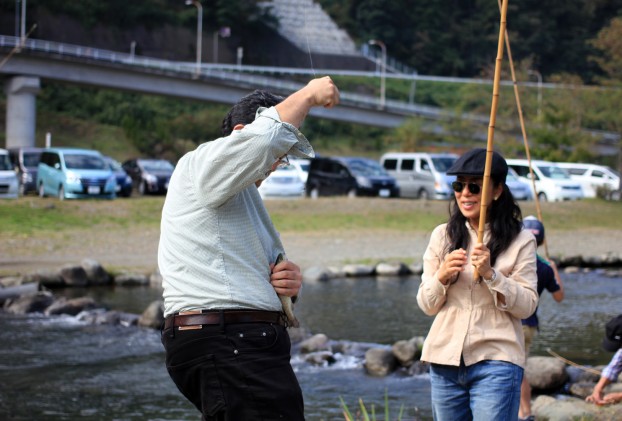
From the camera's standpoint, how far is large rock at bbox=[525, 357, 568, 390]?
884 cm

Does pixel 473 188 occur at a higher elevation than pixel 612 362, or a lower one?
higher

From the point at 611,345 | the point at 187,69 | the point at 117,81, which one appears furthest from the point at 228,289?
the point at 187,69

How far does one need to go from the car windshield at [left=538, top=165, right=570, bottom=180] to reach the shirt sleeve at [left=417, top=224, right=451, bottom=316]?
29.8m

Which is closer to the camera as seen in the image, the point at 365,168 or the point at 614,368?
the point at 614,368

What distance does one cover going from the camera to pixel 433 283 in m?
4.20

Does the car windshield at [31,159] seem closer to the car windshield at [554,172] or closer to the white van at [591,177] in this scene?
the car windshield at [554,172]

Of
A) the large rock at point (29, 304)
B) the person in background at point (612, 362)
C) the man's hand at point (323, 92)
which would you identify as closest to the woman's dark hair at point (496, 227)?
the man's hand at point (323, 92)

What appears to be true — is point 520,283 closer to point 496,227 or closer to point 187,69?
point 496,227

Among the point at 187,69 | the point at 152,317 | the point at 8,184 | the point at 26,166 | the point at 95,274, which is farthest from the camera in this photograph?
the point at 187,69

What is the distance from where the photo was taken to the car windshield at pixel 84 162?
27.6m

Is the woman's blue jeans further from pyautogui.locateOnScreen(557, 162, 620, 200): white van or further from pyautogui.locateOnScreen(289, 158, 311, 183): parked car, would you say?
pyautogui.locateOnScreen(557, 162, 620, 200): white van

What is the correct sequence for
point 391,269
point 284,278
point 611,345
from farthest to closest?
point 391,269 → point 611,345 → point 284,278

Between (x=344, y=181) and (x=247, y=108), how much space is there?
28.2 metres

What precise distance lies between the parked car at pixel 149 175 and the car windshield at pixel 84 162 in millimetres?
2847
